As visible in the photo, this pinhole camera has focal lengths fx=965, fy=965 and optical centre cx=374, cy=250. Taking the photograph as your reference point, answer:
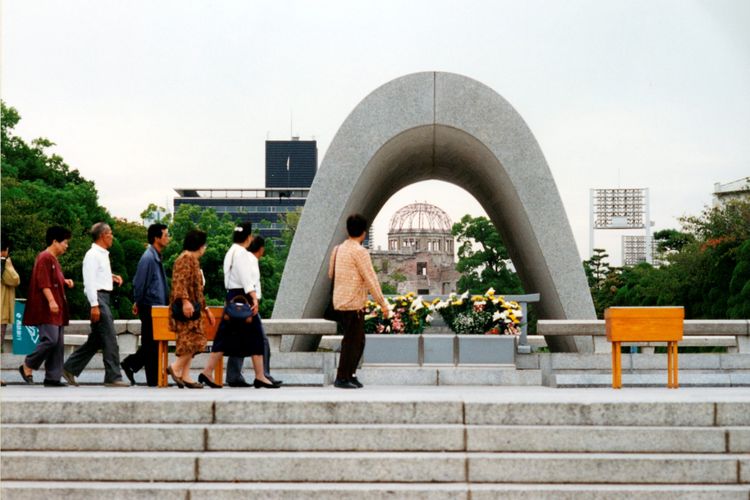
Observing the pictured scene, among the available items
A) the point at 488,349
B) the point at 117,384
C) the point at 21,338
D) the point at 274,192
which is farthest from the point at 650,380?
the point at 274,192

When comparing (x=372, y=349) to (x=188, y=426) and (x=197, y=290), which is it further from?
(x=188, y=426)

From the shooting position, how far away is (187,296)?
31.2ft

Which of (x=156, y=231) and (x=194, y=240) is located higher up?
(x=156, y=231)

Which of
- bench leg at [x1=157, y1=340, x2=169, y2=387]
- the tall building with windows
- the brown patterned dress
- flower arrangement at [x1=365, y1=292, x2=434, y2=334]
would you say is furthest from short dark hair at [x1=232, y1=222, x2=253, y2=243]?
the tall building with windows

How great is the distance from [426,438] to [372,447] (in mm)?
410

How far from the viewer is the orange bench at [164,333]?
9984 mm

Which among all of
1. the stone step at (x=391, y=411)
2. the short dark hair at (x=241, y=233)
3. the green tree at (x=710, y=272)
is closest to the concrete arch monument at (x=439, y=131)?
the short dark hair at (x=241, y=233)

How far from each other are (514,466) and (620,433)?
0.88 meters

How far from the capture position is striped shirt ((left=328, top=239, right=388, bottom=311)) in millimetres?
9414

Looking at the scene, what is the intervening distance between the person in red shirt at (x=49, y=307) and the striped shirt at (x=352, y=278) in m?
2.94

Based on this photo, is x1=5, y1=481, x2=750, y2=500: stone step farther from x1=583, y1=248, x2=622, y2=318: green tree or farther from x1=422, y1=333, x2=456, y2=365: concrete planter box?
x1=583, y1=248, x2=622, y2=318: green tree

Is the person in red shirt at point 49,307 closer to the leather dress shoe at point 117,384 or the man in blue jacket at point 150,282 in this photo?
the leather dress shoe at point 117,384

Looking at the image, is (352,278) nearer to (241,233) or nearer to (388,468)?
(241,233)

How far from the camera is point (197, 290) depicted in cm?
961
